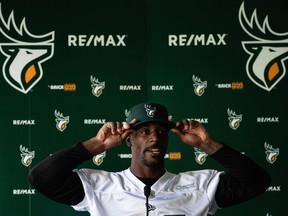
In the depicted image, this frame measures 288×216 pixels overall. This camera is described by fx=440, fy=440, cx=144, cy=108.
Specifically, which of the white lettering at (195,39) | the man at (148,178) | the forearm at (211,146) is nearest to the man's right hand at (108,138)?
the man at (148,178)

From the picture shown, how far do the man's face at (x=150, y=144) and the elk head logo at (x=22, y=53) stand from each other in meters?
1.15

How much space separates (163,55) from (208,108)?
1.53ft

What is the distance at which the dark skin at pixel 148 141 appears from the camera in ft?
6.51

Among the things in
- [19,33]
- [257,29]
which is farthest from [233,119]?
[19,33]

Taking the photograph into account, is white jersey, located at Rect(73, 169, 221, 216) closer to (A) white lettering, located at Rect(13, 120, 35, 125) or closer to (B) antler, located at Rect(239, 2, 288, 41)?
(A) white lettering, located at Rect(13, 120, 35, 125)

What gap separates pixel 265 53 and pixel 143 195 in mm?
1455

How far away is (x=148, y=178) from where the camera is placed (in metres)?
2.11

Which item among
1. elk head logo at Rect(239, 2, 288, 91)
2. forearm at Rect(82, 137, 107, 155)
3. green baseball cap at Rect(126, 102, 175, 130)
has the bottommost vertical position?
forearm at Rect(82, 137, 107, 155)

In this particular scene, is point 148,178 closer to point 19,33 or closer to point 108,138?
point 108,138

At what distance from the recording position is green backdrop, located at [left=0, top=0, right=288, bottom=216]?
2893mm

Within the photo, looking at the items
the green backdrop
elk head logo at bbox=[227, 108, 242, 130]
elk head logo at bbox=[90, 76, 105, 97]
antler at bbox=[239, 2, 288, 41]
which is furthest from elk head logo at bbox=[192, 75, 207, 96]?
elk head logo at bbox=[90, 76, 105, 97]

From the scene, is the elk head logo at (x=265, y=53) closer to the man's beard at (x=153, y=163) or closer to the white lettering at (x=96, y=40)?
the white lettering at (x=96, y=40)

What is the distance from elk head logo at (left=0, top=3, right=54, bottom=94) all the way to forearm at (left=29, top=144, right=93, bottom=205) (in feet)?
3.68

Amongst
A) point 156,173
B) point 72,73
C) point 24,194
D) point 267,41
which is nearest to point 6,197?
point 24,194
